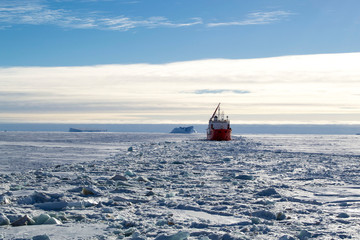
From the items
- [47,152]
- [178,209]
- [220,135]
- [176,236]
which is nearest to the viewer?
[176,236]

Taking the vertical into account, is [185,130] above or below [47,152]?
above

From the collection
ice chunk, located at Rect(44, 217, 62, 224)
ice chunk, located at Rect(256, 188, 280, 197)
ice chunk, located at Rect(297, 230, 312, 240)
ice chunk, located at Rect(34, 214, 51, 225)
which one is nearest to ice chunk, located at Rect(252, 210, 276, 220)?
ice chunk, located at Rect(297, 230, 312, 240)

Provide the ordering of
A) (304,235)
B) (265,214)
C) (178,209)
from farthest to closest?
(178,209)
(265,214)
(304,235)

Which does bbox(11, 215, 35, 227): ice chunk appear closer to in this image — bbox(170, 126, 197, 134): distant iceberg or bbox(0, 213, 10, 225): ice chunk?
bbox(0, 213, 10, 225): ice chunk

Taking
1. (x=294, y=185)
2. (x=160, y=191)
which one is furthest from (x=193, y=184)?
(x=294, y=185)

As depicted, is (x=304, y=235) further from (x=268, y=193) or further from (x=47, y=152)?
(x=47, y=152)

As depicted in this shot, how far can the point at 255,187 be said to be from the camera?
8.62 metres

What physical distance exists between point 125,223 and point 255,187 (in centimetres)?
421

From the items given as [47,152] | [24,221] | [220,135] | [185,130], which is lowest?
[47,152]

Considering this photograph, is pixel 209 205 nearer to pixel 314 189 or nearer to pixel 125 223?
pixel 125 223

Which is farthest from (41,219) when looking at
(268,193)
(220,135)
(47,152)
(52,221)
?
(220,135)

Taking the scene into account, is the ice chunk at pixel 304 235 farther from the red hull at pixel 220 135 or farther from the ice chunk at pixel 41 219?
the red hull at pixel 220 135

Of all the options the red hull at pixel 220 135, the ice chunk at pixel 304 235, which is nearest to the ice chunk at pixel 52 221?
the ice chunk at pixel 304 235

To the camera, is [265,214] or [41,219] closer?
[41,219]
